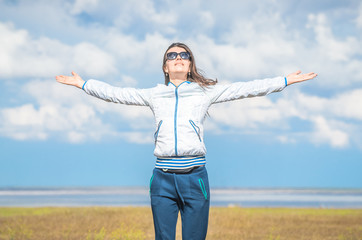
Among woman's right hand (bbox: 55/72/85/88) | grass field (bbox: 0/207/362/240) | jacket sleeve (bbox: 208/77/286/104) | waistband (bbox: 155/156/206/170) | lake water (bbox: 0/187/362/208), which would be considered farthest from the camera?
lake water (bbox: 0/187/362/208)

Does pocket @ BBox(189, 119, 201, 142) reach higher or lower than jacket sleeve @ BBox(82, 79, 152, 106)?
lower

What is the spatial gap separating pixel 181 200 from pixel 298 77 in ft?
6.93

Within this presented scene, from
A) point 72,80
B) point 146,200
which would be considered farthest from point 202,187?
point 146,200

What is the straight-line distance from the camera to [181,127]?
494cm

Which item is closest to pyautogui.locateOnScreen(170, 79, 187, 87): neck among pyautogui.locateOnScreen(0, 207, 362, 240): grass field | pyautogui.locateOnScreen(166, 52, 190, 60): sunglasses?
pyautogui.locateOnScreen(166, 52, 190, 60): sunglasses

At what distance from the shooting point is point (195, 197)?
4.96 metres

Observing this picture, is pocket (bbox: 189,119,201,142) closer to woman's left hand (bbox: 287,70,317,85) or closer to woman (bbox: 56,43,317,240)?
woman (bbox: 56,43,317,240)

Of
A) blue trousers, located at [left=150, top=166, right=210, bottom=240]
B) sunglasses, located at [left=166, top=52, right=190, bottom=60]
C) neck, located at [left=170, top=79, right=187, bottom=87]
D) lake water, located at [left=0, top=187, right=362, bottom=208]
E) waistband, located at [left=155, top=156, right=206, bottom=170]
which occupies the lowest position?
lake water, located at [left=0, top=187, right=362, bottom=208]

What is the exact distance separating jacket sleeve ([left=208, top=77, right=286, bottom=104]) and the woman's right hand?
1.66 metres

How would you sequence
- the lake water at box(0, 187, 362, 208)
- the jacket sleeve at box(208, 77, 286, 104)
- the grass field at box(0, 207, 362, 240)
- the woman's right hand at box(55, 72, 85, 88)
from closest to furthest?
the jacket sleeve at box(208, 77, 286, 104) < the woman's right hand at box(55, 72, 85, 88) < the grass field at box(0, 207, 362, 240) < the lake water at box(0, 187, 362, 208)

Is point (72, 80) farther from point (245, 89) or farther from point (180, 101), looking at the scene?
point (245, 89)

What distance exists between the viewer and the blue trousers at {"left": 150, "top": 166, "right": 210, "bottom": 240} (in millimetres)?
4938

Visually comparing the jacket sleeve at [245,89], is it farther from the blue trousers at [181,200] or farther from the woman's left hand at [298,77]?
the blue trousers at [181,200]

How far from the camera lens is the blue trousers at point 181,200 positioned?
4938 millimetres
